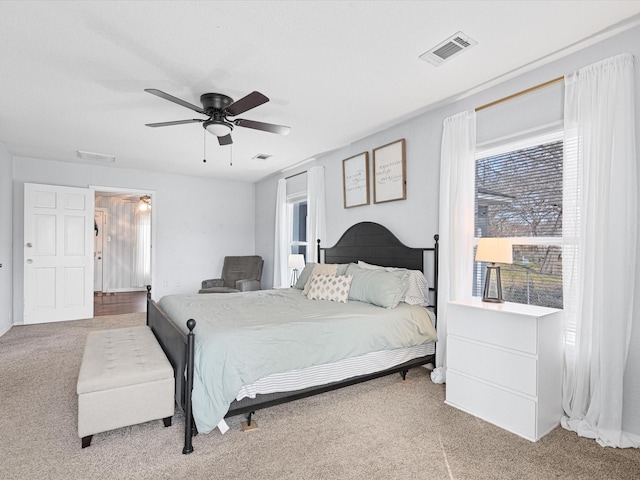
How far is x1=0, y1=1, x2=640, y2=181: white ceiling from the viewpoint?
6.52ft

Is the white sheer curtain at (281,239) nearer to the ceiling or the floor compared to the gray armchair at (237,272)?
nearer to the ceiling

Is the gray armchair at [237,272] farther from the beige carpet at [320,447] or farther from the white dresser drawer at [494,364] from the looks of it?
the white dresser drawer at [494,364]

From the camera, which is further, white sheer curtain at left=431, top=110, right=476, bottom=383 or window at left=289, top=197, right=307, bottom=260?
window at left=289, top=197, right=307, bottom=260

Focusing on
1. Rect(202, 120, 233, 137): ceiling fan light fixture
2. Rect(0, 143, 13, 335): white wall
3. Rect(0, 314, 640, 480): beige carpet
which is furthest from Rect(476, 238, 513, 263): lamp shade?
Rect(0, 143, 13, 335): white wall

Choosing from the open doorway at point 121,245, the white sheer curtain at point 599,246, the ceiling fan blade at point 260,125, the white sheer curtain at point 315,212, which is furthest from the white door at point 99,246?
the white sheer curtain at point 599,246

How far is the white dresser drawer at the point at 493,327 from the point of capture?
220cm

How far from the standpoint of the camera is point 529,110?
2699 mm

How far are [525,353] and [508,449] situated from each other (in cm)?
57

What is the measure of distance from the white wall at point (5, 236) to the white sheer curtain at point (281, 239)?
3.68 metres

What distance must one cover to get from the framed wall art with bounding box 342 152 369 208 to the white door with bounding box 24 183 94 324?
4.17 m

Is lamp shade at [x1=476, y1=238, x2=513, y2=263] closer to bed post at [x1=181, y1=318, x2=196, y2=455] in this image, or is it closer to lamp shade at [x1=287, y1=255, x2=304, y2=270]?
bed post at [x1=181, y1=318, x2=196, y2=455]

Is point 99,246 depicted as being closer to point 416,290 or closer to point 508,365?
point 416,290

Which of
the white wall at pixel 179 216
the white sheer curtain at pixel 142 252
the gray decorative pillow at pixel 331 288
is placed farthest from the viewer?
the white sheer curtain at pixel 142 252

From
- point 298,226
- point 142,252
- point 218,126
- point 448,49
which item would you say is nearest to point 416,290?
point 448,49
